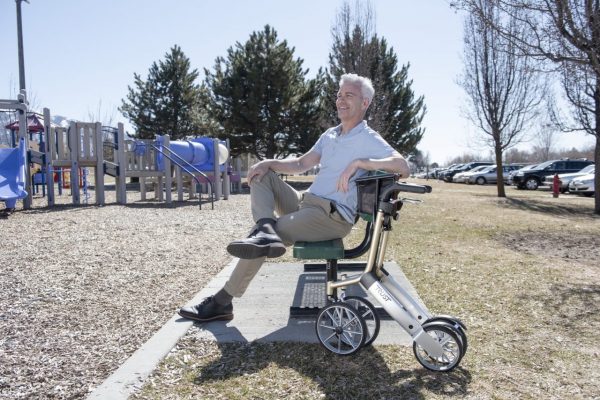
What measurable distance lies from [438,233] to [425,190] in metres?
5.67

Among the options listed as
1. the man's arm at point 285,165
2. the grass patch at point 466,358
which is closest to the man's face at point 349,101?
the man's arm at point 285,165

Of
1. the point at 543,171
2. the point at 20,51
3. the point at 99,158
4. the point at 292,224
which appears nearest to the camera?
the point at 292,224

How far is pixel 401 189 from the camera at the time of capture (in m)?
2.65

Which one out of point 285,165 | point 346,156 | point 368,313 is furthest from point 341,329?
point 285,165

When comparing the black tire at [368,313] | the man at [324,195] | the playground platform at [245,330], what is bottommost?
the playground platform at [245,330]

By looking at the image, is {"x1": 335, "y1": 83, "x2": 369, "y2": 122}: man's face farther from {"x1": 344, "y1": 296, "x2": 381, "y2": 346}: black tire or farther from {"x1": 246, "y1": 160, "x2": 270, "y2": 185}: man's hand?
{"x1": 344, "y1": 296, "x2": 381, "y2": 346}: black tire

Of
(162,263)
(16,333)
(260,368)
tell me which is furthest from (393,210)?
(162,263)

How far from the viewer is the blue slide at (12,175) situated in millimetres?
10031

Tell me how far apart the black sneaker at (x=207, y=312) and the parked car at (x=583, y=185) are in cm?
2295

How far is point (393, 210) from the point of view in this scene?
276 cm

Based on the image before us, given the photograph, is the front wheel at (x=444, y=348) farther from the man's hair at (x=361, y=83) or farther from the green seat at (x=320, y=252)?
the man's hair at (x=361, y=83)

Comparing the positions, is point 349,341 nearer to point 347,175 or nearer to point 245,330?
point 245,330

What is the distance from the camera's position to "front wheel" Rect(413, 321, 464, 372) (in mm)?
2557

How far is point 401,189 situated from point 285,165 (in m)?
1.23
